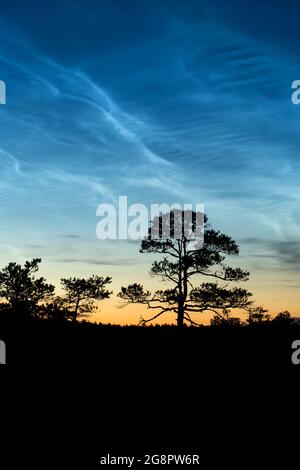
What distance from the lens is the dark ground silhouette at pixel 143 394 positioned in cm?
805

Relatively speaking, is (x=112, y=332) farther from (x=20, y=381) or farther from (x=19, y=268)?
(x=19, y=268)

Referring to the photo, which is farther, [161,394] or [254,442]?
[161,394]

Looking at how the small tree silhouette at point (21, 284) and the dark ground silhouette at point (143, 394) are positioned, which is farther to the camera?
the small tree silhouette at point (21, 284)

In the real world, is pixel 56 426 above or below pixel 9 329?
below

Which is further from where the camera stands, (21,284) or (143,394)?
(21,284)

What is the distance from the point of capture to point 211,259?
99.1 ft

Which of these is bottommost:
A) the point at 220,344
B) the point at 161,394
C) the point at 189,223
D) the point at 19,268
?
the point at 161,394

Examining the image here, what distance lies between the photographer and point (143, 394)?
403 inches

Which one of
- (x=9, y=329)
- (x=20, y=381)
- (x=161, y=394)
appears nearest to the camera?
(x=161, y=394)

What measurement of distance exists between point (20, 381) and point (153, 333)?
597 cm

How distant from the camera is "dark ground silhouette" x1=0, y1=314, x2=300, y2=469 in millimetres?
8055

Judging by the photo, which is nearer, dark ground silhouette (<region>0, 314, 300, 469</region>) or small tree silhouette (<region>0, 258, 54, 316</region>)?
dark ground silhouette (<region>0, 314, 300, 469</region>)
